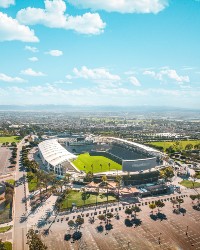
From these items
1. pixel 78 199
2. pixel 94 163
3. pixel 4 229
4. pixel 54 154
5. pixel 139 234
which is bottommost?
pixel 139 234

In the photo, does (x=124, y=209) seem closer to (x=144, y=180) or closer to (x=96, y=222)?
(x=96, y=222)

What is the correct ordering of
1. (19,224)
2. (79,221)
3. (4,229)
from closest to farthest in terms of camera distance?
(4,229), (79,221), (19,224)

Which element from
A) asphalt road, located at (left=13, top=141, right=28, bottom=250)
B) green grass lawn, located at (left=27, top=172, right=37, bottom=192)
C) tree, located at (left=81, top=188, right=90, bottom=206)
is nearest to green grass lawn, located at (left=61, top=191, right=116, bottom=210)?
tree, located at (left=81, top=188, right=90, bottom=206)

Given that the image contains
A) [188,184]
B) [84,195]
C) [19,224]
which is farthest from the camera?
[188,184]

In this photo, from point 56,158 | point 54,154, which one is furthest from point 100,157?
point 56,158

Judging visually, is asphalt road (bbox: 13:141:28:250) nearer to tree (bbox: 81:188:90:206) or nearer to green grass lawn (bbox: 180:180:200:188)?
tree (bbox: 81:188:90:206)

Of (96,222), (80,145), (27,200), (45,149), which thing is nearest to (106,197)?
(96,222)

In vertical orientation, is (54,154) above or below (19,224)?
above

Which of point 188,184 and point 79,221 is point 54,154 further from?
point 79,221
